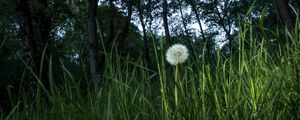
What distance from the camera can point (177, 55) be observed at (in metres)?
1.71

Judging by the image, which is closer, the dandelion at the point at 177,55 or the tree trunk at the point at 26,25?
the dandelion at the point at 177,55

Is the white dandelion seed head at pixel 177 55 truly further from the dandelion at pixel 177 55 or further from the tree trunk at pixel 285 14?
the tree trunk at pixel 285 14

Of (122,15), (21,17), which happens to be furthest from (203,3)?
(21,17)

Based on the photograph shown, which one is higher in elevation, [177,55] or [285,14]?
[285,14]

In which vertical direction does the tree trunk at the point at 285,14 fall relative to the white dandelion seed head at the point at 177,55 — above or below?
above

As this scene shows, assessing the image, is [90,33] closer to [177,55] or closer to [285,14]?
[285,14]

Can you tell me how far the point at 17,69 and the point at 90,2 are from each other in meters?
12.1

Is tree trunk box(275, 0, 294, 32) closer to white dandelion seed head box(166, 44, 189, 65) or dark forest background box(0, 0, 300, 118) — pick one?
dark forest background box(0, 0, 300, 118)

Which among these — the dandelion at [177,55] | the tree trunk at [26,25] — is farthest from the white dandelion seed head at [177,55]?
the tree trunk at [26,25]

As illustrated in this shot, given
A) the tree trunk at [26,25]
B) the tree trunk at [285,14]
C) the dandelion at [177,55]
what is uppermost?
the tree trunk at [26,25]

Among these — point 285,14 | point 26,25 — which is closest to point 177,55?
point 285,14

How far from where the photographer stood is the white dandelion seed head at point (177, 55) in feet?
5.45

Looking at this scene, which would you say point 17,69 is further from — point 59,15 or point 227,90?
point 227,90

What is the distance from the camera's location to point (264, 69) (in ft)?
5.91
